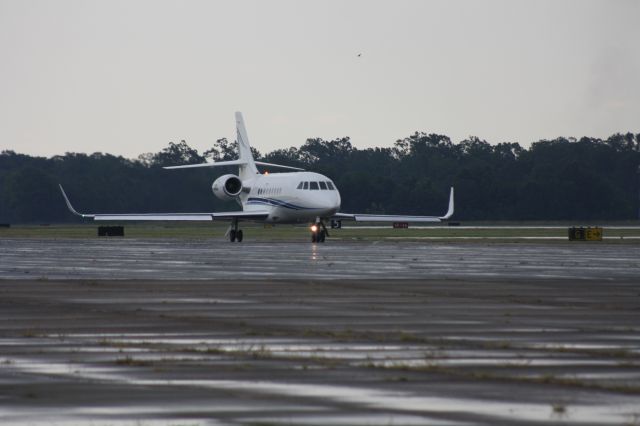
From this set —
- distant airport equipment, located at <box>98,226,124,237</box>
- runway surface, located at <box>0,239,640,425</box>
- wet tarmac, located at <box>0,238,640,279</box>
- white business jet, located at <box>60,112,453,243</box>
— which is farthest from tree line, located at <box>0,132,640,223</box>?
runway surface, located at <box>0,239,640,425</box>

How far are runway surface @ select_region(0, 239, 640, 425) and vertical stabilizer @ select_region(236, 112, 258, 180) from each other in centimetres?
4925

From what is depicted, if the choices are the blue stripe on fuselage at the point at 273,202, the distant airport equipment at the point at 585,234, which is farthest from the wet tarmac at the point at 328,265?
the distant airport equipment at the point at 585,234

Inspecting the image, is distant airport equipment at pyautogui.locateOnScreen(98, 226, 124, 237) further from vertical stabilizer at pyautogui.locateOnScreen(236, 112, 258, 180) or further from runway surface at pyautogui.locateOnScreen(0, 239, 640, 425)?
runway surface at pyautogui.locateOnScreen(0, 239, 640, 425)

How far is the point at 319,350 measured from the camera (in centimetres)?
1406

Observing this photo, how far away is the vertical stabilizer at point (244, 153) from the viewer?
78125 millimetres

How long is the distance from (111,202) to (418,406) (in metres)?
164

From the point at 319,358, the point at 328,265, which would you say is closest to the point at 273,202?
the point at 328,265

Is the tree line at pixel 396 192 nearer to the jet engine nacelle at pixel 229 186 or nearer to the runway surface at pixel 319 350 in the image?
the jet engine nacelle at pixel 229 186

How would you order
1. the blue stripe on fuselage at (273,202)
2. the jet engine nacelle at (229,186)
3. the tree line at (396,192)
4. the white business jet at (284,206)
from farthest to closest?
1. the tree line at (396,192)
2. the jet engine nacelle at (229,186)
3. the blue stripe on fuselage at (273,202)
4. the white business jet at (284,206)

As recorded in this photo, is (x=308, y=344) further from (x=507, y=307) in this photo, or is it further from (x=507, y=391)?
(x=507, y=307)

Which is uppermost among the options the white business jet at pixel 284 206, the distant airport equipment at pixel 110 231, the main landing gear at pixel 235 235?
the white business jet at pixel 284 206

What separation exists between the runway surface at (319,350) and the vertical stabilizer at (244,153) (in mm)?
49248

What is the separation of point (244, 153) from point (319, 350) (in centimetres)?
6695

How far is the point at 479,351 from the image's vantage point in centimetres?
1395
